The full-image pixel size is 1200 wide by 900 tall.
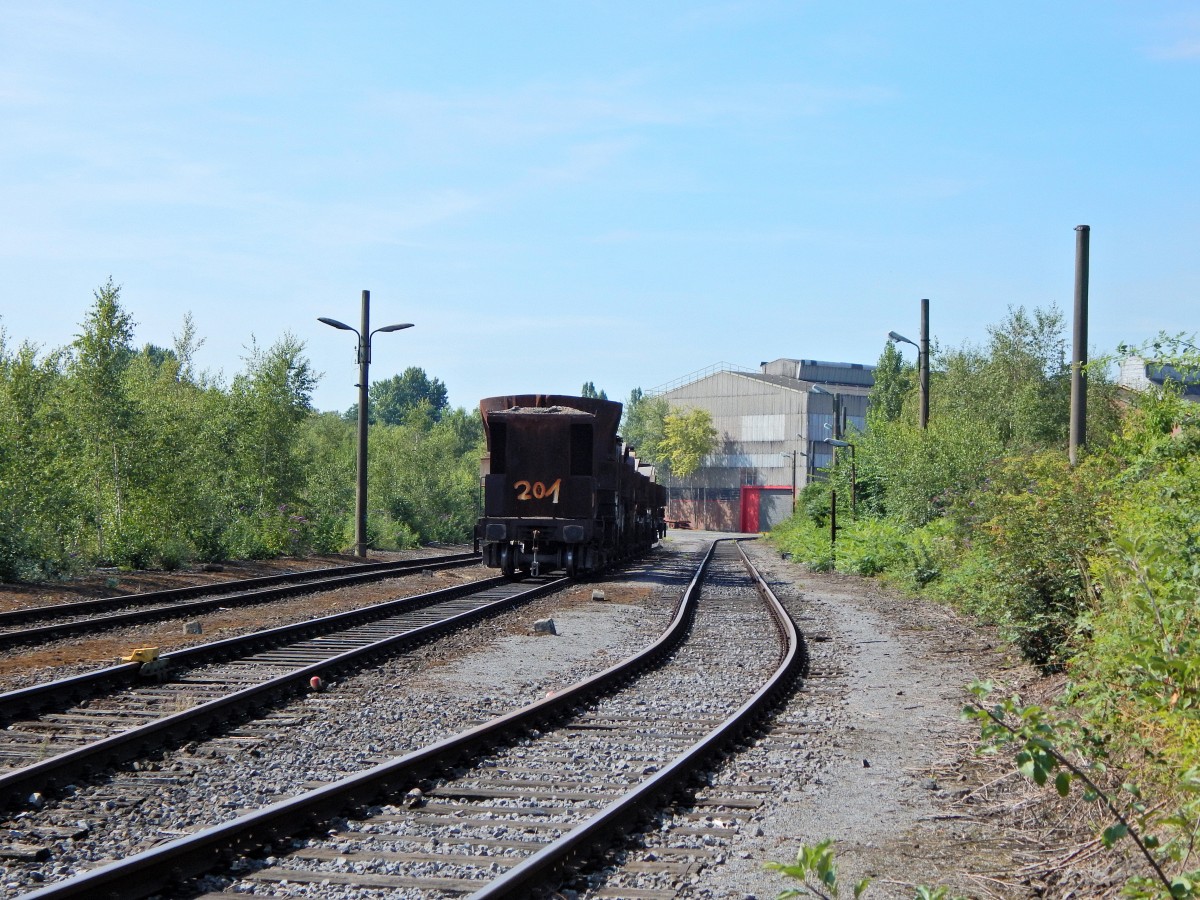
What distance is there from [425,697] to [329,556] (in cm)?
2338

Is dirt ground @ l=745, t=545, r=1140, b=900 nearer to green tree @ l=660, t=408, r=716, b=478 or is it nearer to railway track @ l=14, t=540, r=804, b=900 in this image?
railway track @ l=14, t=540, r=804, b=900

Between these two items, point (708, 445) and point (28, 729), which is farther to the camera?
point (708, 445)

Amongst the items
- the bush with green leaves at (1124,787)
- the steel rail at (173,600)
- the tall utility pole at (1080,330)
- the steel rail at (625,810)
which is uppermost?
the tall utility pole at (1080,330)

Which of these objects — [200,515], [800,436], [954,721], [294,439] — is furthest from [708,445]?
[954,721]

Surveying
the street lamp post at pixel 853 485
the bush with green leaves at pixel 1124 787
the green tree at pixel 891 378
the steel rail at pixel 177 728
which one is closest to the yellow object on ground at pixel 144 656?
the steel rail at pixel 177 728

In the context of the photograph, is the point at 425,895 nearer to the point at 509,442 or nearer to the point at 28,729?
the point at 28,729

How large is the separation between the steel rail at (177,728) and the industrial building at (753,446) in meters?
71.5

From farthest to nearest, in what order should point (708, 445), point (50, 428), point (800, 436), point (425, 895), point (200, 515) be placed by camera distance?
point (708, 445)
point (800, 436)
point (200, 515)
point (50, 428)
point (425, 895)

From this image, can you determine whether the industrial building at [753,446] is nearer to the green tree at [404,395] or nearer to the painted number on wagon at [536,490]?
the painted number on wagon at [536,490]

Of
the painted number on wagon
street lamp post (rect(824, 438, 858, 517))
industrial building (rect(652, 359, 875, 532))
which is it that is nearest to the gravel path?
the painted number on wagon

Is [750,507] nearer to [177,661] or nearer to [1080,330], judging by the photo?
[1080,330]

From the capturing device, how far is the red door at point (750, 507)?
284 ft

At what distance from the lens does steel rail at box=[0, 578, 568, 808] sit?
21.5 ft

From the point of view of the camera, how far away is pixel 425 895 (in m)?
5.01
